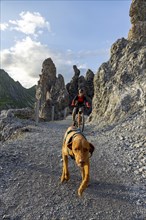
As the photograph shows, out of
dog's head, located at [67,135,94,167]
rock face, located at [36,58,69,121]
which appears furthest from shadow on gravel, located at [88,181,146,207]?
rock face, located at [36,58,69,121]

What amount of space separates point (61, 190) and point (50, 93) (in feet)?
187

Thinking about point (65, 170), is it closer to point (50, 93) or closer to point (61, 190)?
point (61, 190)

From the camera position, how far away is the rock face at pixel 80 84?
6425cm

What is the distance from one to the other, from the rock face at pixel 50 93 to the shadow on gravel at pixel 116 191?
4734 cm

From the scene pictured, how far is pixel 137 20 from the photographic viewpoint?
29375mm

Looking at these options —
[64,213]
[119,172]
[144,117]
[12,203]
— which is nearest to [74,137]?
[64,213]

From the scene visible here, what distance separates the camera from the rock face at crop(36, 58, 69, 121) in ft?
198

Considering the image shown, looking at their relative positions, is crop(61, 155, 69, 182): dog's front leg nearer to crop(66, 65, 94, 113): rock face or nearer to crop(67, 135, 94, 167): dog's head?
crop(67, 135, 94, 167): dog's head

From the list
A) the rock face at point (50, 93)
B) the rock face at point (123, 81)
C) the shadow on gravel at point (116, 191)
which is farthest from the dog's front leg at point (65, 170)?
the rock face at point (50, 93)

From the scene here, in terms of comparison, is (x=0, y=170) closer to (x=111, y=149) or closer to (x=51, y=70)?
(x=111, y=149)

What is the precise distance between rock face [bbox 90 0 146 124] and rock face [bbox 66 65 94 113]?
115 ft

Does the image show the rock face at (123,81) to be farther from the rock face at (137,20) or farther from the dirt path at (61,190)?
the dirt path at (61,190)

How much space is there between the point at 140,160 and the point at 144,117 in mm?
5903

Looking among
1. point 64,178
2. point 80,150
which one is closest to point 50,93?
point 64,178
